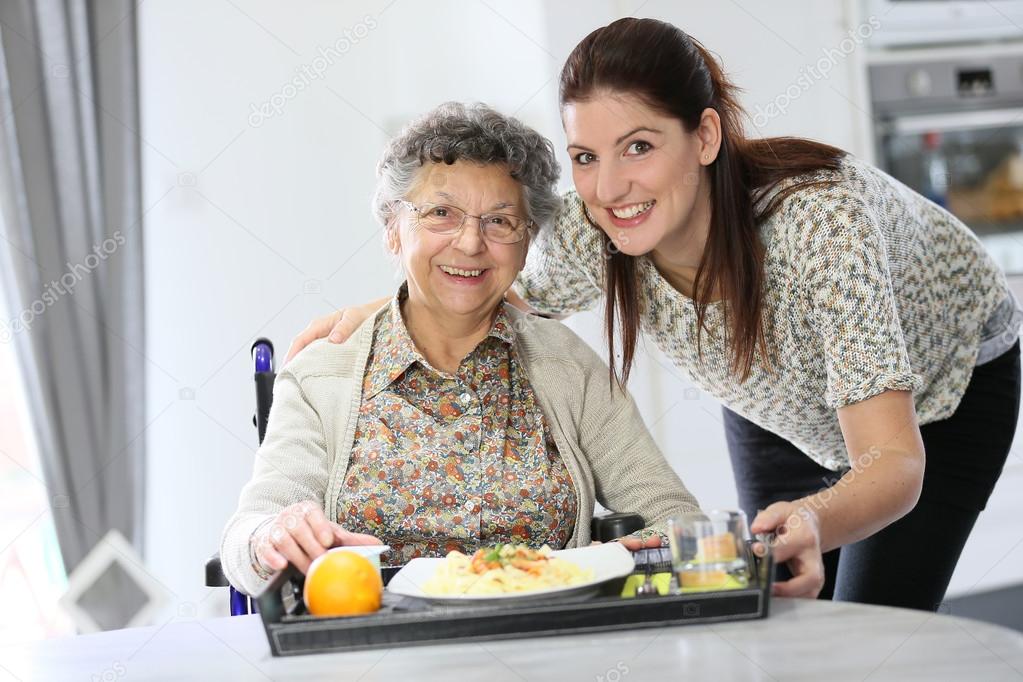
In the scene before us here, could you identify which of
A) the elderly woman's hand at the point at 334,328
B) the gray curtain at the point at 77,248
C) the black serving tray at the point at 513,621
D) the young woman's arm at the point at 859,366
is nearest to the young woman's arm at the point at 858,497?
the young woman's arm at the point at 859,366

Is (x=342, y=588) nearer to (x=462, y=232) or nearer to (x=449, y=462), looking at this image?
(x=449, y=462)

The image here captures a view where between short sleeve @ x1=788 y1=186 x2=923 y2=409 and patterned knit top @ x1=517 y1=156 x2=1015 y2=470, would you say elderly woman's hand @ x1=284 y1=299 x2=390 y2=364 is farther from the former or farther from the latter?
short sleeve @ x1=788 y1=186 x2=923 y2=409

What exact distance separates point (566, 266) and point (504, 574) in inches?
32.1

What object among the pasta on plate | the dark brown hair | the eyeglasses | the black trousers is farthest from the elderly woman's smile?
the black trousers

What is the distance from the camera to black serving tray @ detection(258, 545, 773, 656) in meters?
1.15

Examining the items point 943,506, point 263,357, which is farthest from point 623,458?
point 263,357

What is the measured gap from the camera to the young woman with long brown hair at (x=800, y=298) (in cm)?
140

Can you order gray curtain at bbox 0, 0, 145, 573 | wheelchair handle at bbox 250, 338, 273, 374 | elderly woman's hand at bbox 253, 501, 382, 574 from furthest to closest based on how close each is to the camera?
1. gray curtain at bbox 0, 0, 145, 573
2. wheelchair handle at bbox 250, 338, 273, 374
3. elderly woman's hand at bbox 253, 501, 382, 574

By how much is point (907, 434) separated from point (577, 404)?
576 millimetres

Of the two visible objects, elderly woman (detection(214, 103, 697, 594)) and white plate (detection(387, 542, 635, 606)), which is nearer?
white plate (detection(387, 542, 635, 606))

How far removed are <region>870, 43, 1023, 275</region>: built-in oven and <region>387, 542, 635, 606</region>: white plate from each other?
237cm

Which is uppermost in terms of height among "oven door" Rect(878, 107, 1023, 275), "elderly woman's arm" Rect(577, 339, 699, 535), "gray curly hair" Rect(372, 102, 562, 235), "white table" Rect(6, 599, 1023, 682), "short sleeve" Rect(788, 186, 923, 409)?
"oven door" Rect(878, 107, 1023, 275)

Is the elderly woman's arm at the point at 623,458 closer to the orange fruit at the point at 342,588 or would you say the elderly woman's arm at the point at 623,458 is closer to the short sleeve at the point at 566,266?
the short sleeve at the point at 566,266

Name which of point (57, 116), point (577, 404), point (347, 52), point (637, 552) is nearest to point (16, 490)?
point (57, 116)
